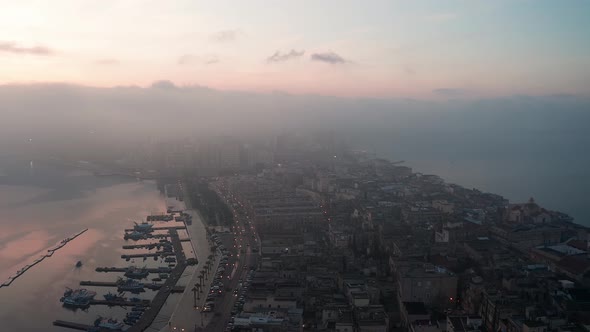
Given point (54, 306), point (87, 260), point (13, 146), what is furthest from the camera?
point (13, 146)

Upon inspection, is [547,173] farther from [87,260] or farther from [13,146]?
[13,146]

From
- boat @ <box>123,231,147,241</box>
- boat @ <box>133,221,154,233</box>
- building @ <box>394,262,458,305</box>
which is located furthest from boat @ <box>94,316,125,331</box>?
boat @ <box>133,221,154,233</box>

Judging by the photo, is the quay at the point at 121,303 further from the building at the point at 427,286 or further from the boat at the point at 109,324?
the building at the point at 427,286

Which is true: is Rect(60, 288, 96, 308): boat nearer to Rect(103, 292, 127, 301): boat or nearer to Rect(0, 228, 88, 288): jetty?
Rect(103, 292, 127, 301): boat

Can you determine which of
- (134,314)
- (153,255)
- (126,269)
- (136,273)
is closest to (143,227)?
(153,255)

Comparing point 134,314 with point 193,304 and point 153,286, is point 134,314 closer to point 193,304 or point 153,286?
point 193,304

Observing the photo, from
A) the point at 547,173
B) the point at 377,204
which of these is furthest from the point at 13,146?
the point at 547,173
